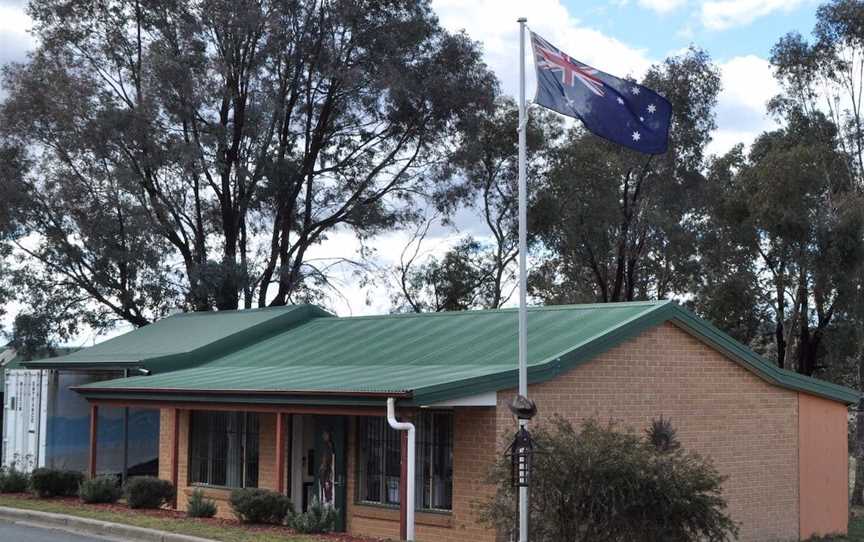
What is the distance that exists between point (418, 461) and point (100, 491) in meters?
6.76

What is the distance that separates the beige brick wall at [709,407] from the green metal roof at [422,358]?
28 centimetres

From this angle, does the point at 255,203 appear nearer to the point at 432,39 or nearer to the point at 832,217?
the point at 432,39

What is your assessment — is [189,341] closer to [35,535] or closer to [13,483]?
[13,483]

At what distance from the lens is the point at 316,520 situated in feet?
56.8

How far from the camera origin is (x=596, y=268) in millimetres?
44906

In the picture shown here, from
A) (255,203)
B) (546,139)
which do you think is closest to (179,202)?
(255,203)

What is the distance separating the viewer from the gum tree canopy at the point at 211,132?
36.2 metres

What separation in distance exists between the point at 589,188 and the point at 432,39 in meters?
8.03

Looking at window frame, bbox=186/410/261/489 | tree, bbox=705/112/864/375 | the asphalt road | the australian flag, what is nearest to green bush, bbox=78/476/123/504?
window frame, bbox=186/410/261/489

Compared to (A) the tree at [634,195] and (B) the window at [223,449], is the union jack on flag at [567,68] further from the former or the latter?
(A) the tree at [634,195]

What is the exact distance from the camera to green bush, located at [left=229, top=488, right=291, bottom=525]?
59.9ft

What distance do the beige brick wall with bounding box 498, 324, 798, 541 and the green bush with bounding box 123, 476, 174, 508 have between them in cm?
766

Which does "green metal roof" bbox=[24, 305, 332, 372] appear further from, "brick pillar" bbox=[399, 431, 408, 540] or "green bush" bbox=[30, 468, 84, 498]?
"brick pillar" bbox=[399, 431, 408, 540]

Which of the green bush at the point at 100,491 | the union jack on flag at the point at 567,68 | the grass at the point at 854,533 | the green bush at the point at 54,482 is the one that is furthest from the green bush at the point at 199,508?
the grass at the point at 854,533
